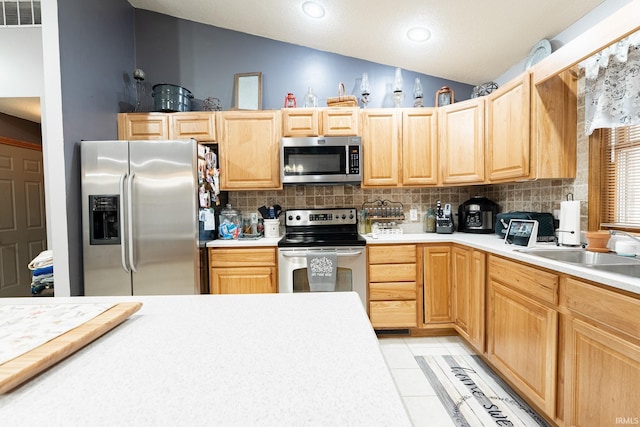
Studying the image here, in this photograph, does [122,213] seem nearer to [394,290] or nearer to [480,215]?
[394,290]

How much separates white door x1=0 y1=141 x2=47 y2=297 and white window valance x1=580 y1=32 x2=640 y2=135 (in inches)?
210

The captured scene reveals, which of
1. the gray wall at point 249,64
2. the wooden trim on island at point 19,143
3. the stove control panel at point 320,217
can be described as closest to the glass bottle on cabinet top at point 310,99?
the gray wall at point 249,64

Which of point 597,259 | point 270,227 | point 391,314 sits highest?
point 270,227

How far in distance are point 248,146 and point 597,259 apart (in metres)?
2.67

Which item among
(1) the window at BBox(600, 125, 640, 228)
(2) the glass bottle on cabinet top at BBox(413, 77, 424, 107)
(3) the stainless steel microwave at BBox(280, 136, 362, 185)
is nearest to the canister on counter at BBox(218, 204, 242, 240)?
(3) the stainless steel microwave at BBox(280, 136, 362, 185)

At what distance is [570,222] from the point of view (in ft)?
6.22

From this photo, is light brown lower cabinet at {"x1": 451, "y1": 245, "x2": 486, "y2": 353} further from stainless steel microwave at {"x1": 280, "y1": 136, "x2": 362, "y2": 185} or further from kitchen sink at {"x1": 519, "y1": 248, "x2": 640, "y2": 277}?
stainless steel microwave at {"x1": 280, "y1": 136, "x2": 362, "y2": 185}

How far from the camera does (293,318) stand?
79cm

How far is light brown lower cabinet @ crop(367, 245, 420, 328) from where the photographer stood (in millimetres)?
2547

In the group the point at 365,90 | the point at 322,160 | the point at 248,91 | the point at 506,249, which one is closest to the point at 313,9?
the point at 365,90

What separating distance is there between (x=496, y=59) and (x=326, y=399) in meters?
3.14

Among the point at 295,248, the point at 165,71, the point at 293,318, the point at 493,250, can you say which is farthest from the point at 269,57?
the point at 293,318

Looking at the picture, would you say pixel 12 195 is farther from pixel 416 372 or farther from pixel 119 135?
pixel 416 372

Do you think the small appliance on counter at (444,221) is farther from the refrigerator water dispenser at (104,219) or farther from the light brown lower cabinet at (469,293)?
the refrigerator water dispenser at (104,219)
